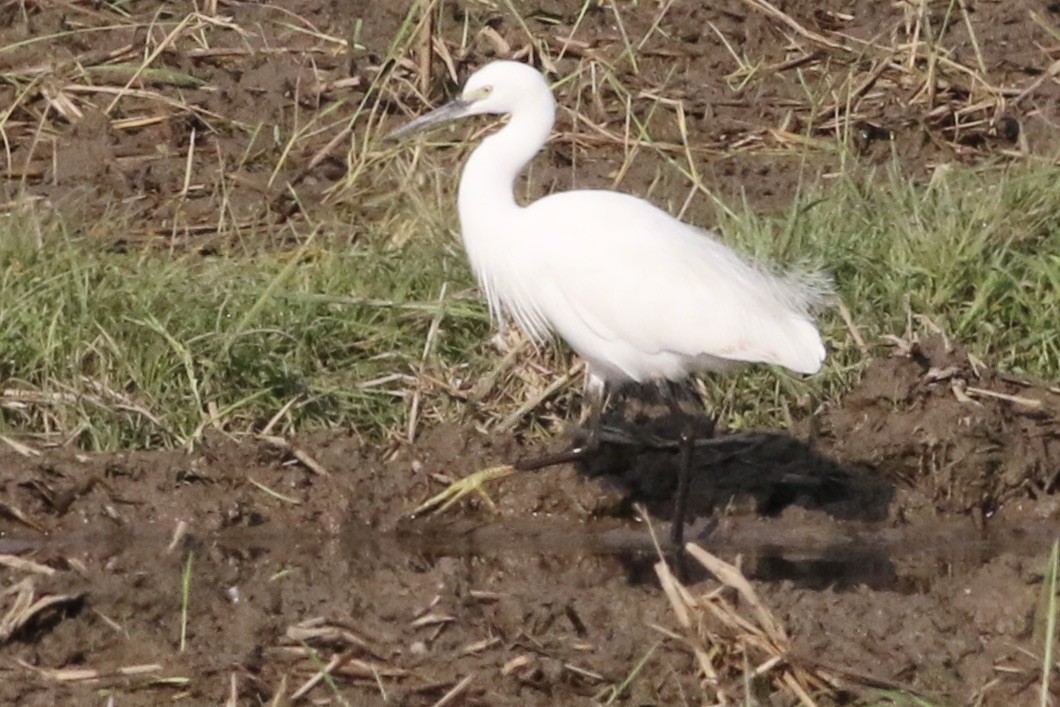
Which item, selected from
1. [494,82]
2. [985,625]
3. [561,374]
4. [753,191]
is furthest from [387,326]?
[985,625]

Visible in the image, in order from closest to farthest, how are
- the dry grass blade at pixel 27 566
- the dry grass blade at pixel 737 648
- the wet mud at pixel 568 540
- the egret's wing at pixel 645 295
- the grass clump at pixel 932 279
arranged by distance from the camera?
the dry grass blade at pixel 737 648 → the wet mud at pixel 568 540 → the dry grass blade at pixel 27 566 → the egret's wing at pixel 645 295 → the grass clump at pixel 932 279

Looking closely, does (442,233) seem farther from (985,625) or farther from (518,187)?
(985,625)

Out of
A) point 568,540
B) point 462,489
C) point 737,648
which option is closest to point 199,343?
point 462,489

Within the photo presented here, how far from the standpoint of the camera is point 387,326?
23.5ft

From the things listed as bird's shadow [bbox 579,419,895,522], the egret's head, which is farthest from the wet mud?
the egret's head

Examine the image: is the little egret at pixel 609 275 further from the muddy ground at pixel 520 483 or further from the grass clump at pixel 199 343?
the grass clump at pixel 199 343

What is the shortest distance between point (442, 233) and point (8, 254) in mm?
1564

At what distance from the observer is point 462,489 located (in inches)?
264

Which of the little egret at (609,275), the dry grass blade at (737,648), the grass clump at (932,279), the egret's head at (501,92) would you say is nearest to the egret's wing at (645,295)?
the little egret at (609,275)

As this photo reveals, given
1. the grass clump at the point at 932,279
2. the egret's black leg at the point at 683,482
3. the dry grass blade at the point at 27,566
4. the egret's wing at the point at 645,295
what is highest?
the egret's wing at the point at 645,295

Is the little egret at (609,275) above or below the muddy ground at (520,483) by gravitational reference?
above

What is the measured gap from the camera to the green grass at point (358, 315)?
682cm

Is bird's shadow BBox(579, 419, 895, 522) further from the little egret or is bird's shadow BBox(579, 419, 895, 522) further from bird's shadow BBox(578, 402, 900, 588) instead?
the little egret

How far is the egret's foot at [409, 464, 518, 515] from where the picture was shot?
264 inches
